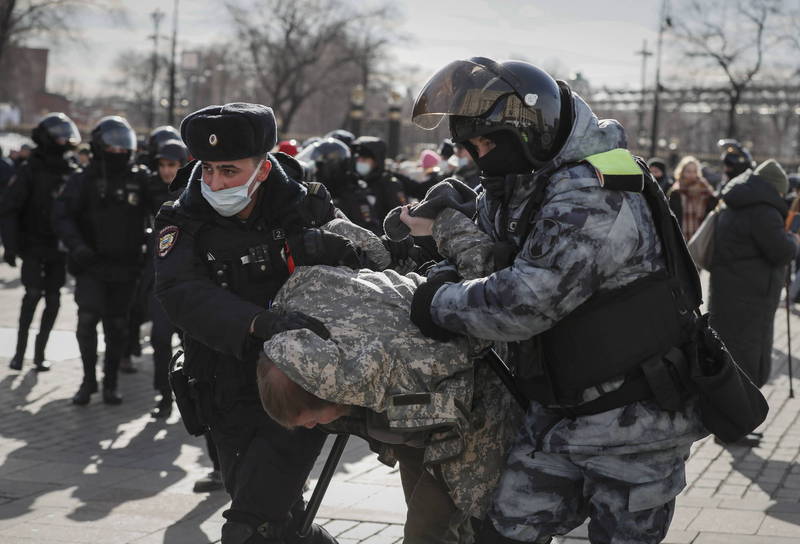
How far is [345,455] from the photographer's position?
675 centimetres

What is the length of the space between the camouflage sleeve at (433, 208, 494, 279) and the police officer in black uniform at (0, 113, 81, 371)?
276 inches

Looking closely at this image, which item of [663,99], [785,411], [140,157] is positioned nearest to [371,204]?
[140,157]

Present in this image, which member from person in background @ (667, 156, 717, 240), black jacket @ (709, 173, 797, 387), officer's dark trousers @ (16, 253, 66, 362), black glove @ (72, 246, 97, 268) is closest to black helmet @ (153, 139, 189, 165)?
black glove @ (72, 246, 97, 268)

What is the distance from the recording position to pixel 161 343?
7.98 meters

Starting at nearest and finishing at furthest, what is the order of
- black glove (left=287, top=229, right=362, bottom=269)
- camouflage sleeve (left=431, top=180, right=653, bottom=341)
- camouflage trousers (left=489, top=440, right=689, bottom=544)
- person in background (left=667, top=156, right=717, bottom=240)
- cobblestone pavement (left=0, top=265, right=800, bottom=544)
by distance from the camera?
camouflage sleeve (left=431, top=180, right=653, bottom=341), camouflage trousers (left=489, top=440, right=689, bottom=544), black glove (left=287, top=229, right=362, bottom=269), cobblestone pavement (left=0, top=265, right=800, bottom=544), person in background (left=667, top=156, right=717, bottom=240)

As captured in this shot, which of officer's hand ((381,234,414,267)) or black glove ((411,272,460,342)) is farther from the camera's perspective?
officer's hand ((381,234,414,267))

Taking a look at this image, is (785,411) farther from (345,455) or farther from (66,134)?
(66,134)

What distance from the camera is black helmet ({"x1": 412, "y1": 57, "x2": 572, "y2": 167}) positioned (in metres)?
3.08

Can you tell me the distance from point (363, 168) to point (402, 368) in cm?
666

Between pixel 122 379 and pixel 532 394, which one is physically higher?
pixel 532 394

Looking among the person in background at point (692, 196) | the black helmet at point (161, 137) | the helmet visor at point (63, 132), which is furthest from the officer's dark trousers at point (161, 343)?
the person in background at point (692, 196)

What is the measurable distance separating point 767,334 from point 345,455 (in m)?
2.84

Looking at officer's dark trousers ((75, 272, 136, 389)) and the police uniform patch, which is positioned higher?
the police uniform patch

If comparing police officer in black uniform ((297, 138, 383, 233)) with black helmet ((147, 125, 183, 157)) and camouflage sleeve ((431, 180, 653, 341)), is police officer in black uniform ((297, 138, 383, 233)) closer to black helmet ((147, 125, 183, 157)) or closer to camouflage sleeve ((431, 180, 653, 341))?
black helmet ((147, 125, 183, 157))
